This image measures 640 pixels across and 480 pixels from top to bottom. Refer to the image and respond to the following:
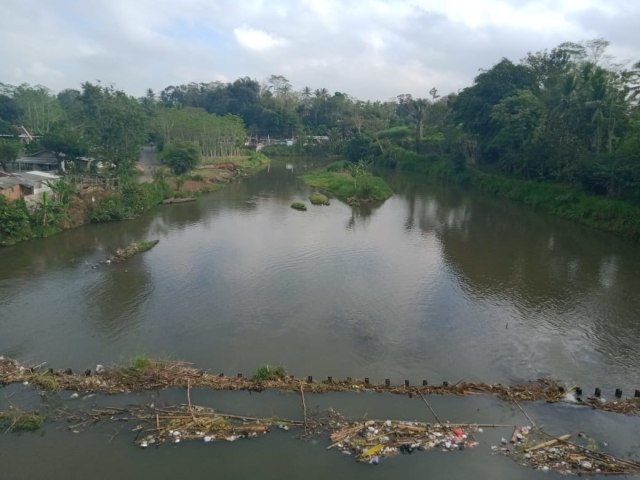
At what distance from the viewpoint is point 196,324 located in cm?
1900

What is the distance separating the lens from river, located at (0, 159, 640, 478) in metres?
16.6

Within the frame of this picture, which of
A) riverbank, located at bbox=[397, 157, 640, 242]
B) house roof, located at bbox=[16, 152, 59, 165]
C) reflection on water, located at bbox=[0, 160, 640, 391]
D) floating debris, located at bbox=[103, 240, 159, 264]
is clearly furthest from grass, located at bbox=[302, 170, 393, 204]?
house roof, located at bbox=[16, 152, 59, 165]

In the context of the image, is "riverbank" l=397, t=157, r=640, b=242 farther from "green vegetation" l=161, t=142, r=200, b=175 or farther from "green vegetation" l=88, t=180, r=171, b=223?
"green vegetation" l=88, t=180, r=171, b=223

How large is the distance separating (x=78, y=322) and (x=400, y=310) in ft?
42.8

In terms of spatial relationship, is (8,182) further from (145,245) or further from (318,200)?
(318,200)

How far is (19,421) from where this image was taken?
13.1m

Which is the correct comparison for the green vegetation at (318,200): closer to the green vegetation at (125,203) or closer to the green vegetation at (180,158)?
the green vegetation at (180,158)

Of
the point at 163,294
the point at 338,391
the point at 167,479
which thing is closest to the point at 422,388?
the point at 338,391

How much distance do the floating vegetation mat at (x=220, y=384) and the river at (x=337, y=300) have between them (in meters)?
0.82

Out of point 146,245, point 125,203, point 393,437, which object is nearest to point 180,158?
point 125,203

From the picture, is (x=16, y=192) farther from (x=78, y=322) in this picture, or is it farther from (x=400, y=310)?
(x=400, y=310)

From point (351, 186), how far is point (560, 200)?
65.3 ft

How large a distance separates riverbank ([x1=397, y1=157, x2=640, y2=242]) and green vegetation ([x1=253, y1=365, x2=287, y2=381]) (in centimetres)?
2712

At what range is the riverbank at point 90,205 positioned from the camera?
94.0ft
